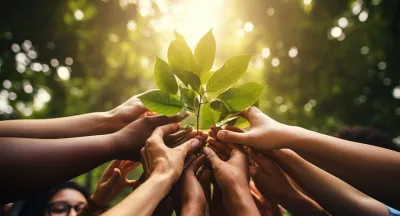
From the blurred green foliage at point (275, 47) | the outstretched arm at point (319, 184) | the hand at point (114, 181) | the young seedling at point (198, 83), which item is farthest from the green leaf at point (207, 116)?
the blurred green foliage at point (275, 47)

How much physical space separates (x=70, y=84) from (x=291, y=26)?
6.79m

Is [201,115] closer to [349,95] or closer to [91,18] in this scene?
[91,18]

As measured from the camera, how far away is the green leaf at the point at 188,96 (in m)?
1.28

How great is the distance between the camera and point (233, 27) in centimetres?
478

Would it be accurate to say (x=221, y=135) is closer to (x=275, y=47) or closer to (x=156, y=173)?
(x=156, y=173)

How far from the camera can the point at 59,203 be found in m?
2.59

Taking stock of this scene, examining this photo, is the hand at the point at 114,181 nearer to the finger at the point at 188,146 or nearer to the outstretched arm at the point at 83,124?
the outstretched arm at the point at 83,124

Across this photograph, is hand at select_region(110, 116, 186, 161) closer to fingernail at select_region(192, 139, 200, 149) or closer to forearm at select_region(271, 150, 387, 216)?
fingernail at select_region(192, 139, 200, 149)

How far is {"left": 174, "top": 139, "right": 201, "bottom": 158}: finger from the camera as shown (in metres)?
1.21

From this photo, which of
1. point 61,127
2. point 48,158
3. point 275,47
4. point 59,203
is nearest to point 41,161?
point 48,158

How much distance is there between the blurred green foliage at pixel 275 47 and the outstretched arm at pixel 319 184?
3.24 meters

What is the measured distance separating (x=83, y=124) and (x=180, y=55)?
0.72 m

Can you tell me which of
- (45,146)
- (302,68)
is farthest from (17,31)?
(302,68)

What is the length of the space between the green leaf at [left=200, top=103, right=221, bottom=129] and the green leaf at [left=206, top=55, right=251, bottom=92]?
→ 121mm
